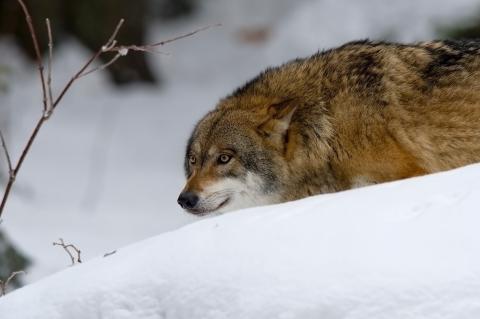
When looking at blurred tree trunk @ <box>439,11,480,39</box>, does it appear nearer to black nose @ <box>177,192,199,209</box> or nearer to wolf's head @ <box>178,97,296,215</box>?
wolf's head @ <box>178,97,296,215</box>

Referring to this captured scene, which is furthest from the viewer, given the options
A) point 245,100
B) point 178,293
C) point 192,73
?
point 192,73

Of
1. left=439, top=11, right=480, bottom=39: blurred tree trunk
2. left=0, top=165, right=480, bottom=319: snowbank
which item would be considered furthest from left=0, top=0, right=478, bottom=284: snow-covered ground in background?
left=0, top=165, right=480, bottom=319: snowbank

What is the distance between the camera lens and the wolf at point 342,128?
5.23m

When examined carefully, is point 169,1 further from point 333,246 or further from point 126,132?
point 333,246

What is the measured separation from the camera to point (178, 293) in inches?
137

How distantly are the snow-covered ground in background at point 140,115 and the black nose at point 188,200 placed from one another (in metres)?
3.75

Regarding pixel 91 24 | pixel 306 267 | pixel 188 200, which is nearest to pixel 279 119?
pixel 188 200

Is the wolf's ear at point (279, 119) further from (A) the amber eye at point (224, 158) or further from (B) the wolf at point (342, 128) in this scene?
(A) the amber eye at point (224, 158)

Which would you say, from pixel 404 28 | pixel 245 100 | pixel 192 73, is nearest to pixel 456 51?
pixel 245 100

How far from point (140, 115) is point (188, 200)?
10381 mm

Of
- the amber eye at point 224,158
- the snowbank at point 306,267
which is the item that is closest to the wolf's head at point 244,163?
the amber eye at point 224,158

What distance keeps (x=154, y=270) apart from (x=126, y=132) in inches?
467

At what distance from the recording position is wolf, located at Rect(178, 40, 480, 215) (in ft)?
17.2

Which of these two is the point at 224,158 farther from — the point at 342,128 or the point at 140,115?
the point at 140,115
